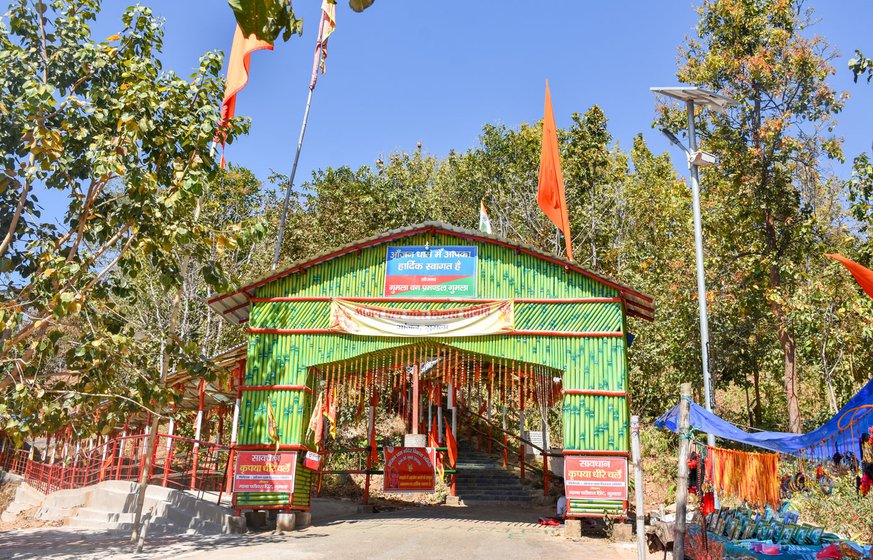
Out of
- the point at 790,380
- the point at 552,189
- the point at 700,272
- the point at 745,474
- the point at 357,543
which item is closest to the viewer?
the point at 745,474

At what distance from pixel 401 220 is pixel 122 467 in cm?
1580

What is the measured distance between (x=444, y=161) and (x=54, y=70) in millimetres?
30482

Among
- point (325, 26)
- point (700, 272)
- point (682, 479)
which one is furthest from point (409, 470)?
point (325, 26)

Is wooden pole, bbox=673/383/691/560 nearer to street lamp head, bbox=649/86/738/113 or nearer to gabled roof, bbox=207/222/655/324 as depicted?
gabled roof, bbox=207/222/655/324

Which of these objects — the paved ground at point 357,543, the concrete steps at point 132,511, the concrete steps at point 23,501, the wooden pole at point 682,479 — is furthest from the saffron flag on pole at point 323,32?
the wooden pole at point 682,479

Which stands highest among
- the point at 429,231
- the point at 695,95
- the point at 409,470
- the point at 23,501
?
the point at 695,95

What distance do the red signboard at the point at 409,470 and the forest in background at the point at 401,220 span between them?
559cm

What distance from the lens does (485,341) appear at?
14.8 metres

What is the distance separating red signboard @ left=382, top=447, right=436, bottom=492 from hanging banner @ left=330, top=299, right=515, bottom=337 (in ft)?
13.6

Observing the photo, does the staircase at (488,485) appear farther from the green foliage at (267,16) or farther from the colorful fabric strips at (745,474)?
the green foliage at (267,16)

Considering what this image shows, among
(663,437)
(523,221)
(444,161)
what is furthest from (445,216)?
(663,437)

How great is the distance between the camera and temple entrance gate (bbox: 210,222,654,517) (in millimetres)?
14406

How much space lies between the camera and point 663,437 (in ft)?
77.9

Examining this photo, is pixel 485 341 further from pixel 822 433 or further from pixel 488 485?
pixel 488 485
